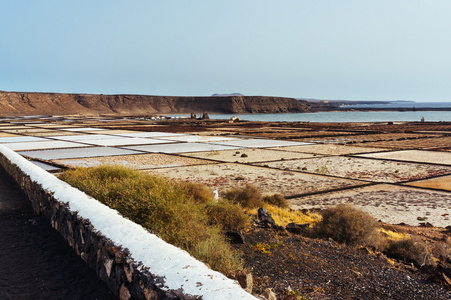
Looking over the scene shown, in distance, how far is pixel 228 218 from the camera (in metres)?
7.96

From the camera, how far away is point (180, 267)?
13.0ft

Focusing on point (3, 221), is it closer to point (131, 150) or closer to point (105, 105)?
point (131, 150)

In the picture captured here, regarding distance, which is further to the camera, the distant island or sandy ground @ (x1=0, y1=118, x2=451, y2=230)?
the distant island

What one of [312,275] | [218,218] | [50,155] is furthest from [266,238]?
[50,155]

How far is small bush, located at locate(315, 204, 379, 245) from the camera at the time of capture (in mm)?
7629

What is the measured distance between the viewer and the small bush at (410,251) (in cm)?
689

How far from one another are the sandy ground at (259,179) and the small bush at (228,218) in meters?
4.98

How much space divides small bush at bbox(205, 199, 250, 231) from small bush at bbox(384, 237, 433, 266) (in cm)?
267

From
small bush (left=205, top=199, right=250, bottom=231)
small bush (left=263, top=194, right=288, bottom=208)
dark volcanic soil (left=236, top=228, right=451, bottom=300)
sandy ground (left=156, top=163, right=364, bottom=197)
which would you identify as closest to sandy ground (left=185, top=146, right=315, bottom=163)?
sandy ground (left=156, top=163, right=364, bottom=197)

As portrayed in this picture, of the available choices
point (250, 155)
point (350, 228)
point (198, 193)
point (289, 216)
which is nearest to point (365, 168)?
point (250, 155)

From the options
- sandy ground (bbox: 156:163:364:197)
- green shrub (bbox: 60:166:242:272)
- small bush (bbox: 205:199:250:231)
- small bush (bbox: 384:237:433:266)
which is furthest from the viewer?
sandy ground (bbox: 156:163:364:197)

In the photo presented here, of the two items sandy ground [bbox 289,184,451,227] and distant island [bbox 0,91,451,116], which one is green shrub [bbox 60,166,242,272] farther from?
distant island [bbox 0,91,451,116]

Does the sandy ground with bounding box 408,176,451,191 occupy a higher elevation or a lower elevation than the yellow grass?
lower

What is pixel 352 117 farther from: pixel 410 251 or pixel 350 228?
pixel 410 251
